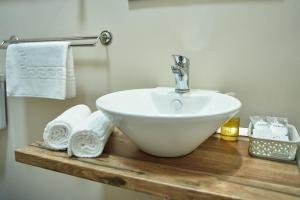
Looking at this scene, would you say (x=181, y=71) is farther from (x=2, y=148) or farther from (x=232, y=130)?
(x=2, y=148)

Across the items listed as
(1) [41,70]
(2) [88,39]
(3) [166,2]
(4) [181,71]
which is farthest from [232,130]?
(1) [41,70]

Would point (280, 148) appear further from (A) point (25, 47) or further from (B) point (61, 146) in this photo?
(A) point (25, 47)

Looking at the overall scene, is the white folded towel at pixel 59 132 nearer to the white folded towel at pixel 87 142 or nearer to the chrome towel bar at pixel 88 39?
the white folded towel at pixel 87 142

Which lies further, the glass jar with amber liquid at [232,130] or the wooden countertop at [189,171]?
the glass jar with amber liquid at [232,130]

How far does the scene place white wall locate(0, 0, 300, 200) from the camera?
0.86 m

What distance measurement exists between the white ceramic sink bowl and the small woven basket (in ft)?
0.44

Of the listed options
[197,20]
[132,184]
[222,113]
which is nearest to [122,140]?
[132,184]

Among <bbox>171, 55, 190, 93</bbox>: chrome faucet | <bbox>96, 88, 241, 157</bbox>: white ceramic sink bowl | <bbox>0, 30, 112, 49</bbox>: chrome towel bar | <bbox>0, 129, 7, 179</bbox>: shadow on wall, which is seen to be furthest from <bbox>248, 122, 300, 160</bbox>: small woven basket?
<bbox>0, 129, 7, 179</bbox>: shadow on wall

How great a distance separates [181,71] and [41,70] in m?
0.64

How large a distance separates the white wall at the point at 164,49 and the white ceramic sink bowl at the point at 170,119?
0.51 ft

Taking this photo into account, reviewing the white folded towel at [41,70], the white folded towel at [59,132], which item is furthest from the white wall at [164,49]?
the white folded towel at [59,132]

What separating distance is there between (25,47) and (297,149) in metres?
1.14

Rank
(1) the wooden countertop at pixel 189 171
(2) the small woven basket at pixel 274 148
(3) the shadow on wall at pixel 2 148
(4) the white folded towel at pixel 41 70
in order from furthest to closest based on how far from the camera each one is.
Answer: (3) the shadow on wall at pixel 2 148 < (4) the white folded towel at pixel 41 70 < (2) the small woven basket at pixel 274 148 < (1) the wooden countertop at pixel 189 171

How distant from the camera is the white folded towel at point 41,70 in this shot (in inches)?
42.1
